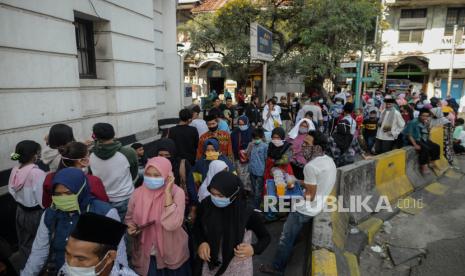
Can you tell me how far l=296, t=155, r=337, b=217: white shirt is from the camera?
359 centimetres

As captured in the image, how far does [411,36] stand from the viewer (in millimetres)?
21734

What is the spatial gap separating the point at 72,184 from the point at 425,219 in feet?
19.0

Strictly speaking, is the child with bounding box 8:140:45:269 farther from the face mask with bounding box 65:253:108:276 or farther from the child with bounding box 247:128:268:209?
the child with bounding box 247:128:268:209

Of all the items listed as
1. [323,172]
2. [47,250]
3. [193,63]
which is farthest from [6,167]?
[193,63]

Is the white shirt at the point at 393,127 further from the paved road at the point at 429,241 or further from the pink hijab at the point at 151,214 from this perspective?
the pink hijab at the point at 151,214

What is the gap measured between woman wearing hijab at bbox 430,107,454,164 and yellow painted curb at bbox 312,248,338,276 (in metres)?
7.29

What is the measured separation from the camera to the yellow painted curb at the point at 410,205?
581cm

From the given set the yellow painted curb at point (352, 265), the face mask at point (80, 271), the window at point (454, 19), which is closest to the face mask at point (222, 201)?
the face mask at point (80, 271)

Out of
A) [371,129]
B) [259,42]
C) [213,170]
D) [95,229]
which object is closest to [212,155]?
[213,170]

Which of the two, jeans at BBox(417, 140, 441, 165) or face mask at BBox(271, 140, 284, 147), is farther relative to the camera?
jeans at BBox(417, 140, 441, 165)

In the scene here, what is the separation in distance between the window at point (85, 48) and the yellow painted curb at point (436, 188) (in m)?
7.96

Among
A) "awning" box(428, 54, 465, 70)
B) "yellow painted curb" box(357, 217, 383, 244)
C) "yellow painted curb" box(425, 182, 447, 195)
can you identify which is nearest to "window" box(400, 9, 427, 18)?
"awning" box(428, 54, 465, 70)

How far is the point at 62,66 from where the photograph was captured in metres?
A: 5.32

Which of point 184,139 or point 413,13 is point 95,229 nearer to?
point 184,139
